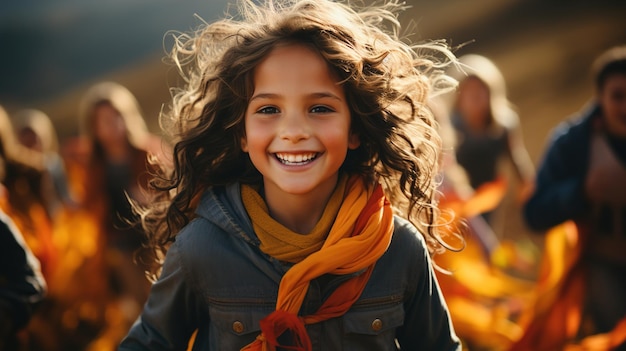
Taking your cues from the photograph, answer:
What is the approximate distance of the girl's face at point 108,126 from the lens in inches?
263

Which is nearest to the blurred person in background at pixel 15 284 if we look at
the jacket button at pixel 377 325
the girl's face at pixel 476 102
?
the jacket button at pixel 377 325

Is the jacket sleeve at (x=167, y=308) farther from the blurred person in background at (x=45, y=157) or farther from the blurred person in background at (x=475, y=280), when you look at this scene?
the blurred person in background at (x=45, y=157)

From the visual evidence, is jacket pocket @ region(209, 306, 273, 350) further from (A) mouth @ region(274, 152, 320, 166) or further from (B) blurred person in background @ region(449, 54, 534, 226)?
(B) blurred person in background @ region(449, 54, 534, 226)

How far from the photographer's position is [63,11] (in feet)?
67.7

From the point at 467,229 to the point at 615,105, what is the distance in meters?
1.76

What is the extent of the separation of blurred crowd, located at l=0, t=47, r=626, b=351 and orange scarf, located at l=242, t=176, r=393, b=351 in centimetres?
69

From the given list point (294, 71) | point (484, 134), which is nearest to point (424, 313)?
point (294, 71)

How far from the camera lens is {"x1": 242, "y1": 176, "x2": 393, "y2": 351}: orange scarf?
7.56ft

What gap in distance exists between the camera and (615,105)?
14.0 ft

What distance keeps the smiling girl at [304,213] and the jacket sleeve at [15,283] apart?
835mm

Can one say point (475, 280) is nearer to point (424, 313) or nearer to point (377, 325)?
point (424, 313)

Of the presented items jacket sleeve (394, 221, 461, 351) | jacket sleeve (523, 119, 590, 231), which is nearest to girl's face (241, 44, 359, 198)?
jacket sleeve (394, 221, 461, 351)

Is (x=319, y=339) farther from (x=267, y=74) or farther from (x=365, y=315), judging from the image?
(x=267, y=74)

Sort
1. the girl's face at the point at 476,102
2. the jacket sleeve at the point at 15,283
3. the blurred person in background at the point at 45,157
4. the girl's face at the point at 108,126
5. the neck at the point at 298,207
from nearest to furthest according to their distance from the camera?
the neck at the point at 298,207 → the jacket sleeve at the point at 15,283 → the girl's face at the point at 108,126 → the girl's face at the point at 476,102 → the blurred person in background at the point at 45,157
